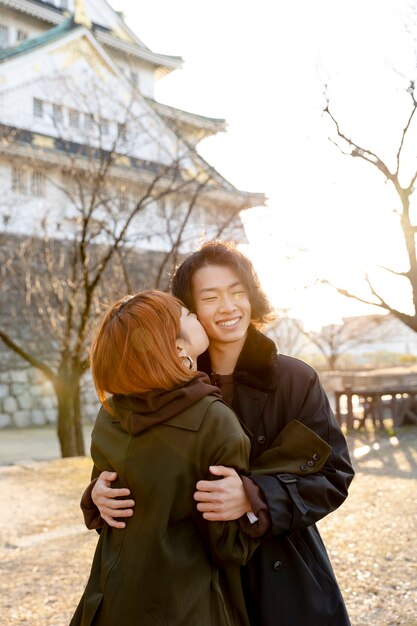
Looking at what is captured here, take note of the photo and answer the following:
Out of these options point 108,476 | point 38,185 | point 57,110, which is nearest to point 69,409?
point 57,110

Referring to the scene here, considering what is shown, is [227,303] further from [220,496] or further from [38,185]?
[38,185]

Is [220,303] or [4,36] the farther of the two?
[4,36]

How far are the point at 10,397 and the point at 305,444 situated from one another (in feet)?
50.4

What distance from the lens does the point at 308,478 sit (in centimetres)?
178

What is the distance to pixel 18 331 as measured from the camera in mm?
16703

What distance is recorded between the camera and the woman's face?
1.77 metres

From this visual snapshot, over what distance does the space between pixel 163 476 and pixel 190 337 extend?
1.24 feet

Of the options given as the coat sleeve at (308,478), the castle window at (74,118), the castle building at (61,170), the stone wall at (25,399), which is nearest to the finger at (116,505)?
the coat sleeve at (308,478)

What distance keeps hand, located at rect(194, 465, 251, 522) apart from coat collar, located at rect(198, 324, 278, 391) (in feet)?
1.22

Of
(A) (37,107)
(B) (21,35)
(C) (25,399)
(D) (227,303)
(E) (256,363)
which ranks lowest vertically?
(C) (25,399)

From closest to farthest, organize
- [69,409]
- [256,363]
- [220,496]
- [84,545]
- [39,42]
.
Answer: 1. [220,496]
2. [256,363]
3. [84,545]
4. [69,409]
5. [39,42]

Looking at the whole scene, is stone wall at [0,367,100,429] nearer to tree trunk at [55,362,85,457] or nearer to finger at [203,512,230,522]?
tree trunk at [55,362,85,457]

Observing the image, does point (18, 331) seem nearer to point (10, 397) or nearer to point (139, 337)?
point (10, 397)

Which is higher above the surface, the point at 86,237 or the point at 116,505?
the point at 86,237
